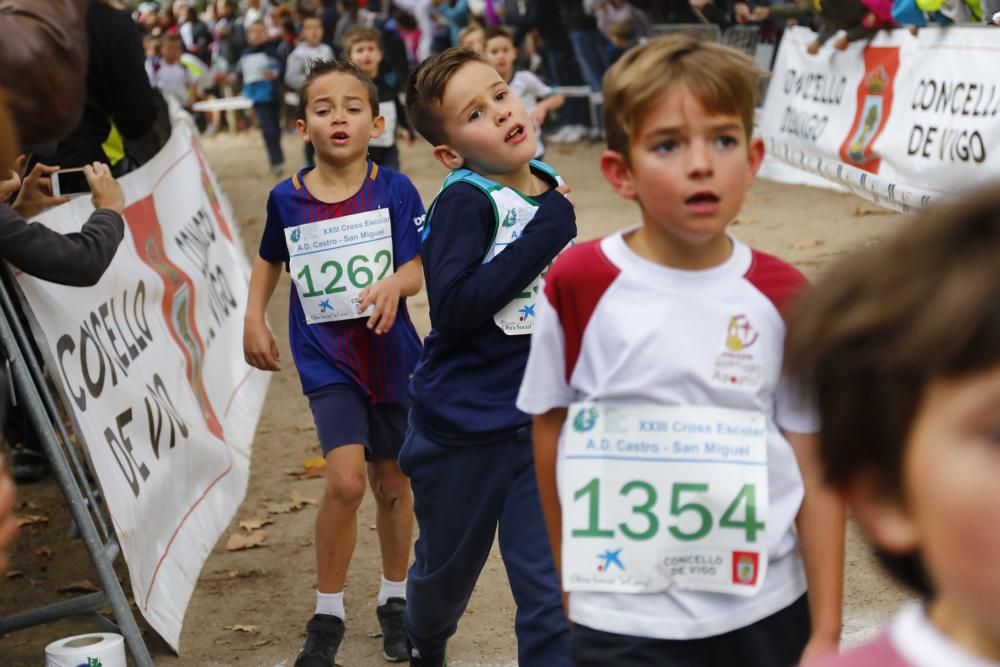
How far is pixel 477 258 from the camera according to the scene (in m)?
3.85

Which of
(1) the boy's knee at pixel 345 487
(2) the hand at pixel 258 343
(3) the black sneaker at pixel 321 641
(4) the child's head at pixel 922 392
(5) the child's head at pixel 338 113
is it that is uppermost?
(4) the child's head at pixel 922 392

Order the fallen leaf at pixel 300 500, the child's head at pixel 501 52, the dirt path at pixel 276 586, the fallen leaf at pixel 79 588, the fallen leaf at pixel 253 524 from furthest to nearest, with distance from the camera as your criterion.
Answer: the child's head at pixel 501 52 < the fallen leaf at pixel 300 500 < the fallen leaf at pixel 253 524 < the fallen leaf at pixel 79 588 < the dirt path at pixel 276 586

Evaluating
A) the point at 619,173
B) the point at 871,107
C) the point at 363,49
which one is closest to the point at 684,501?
the point at 619,173

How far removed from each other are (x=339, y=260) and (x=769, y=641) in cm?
248

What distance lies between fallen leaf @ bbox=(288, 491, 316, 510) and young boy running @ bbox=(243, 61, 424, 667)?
1763mm

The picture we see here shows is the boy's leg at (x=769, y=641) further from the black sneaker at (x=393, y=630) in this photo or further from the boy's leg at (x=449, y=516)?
the black sneaker at (x=393, y=630)

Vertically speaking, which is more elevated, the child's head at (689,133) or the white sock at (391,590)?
the child's head at (689,133)

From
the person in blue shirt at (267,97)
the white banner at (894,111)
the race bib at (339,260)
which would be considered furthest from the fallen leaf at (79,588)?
the person in blue shirt at (267,97)

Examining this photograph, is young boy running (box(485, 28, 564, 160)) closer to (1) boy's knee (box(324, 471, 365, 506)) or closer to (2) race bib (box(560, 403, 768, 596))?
(1) boy's knee (box(324, 471, 365, 506))

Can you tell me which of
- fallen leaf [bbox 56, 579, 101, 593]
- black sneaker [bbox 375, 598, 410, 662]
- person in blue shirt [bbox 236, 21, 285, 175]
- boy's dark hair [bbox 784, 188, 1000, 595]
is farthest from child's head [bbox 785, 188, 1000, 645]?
person in blue shirt [bbox 236, 21, 285, 175]

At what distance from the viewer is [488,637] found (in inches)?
206

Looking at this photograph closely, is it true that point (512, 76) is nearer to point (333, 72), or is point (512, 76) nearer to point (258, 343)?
point (333, 72)

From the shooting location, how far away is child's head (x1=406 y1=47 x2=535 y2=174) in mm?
4035

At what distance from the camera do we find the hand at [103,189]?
5.52m
